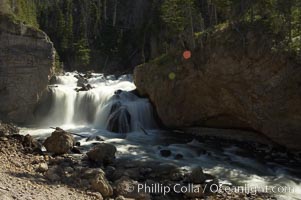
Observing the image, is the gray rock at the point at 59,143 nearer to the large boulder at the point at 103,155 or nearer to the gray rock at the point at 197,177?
the large boulder at the point at 103,155

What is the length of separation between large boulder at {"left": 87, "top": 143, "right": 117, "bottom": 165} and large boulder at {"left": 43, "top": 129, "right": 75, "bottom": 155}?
1702 mm

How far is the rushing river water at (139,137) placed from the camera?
18.8m

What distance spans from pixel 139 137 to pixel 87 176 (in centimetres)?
1119

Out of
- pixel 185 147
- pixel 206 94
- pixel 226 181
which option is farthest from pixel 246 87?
pixel 226 181

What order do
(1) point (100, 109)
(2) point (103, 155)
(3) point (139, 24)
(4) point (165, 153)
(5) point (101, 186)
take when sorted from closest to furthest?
(5) point (101, 186) → (2) point (103, 155) → (4) point (165, 153) → (1) point (100, 109) → (3) point (139, 24)

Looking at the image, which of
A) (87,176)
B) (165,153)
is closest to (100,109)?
(165,153)

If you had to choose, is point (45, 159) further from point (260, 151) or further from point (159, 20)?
point (159, 20)

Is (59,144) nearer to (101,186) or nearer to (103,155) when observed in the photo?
(103,155)

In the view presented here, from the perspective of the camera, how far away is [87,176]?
15.8 m

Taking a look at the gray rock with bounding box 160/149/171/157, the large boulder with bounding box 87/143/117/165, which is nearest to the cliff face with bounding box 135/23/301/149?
the gray rock with bounding box 160/149/171/157

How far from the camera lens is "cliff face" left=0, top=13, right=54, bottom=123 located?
2956 cm

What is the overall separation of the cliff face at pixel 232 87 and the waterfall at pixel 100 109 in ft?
5.16

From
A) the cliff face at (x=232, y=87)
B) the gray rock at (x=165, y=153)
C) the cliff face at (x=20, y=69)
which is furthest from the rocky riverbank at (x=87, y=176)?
the cliff face at (x=20, y=69)

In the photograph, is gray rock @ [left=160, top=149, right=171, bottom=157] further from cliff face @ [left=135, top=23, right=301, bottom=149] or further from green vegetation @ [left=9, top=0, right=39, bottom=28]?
green vegetation @ [left=9, top=0, right=39, bottom=28]
